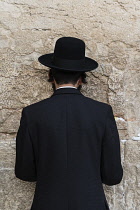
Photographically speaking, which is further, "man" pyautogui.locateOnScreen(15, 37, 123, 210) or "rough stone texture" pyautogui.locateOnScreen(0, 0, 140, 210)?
"rough stone texture" pyautogui.locateOnScreen(0, 0, 140, 210)

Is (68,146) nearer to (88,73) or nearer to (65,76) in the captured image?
(65,76)

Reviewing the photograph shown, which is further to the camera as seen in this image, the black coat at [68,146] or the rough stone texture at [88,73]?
the rough stone texture at [88,73]

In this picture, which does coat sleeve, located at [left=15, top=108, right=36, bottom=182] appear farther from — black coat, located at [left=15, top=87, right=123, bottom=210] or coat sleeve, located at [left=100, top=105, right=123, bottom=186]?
coat sleeve, located at [left=100, top=105, right=123, bottom=186]

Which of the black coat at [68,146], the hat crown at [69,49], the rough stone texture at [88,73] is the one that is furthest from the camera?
the rough stone texture at [88,73]

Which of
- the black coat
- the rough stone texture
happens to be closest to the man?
the black coat

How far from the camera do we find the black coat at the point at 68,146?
7.41 ft

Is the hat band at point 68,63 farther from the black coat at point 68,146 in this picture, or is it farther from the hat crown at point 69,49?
the black coat at point 68,146

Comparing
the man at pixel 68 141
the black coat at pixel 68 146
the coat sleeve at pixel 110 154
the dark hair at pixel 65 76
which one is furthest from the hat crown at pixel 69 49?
the coat sleeve at pixel 110 154

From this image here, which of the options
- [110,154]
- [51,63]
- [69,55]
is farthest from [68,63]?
[110,154]

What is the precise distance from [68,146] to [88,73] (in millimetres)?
868

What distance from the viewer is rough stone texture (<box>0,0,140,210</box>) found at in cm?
287

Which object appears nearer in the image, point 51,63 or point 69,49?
point 69,49

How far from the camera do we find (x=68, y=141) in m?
2.26

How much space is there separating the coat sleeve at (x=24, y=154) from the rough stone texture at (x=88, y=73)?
0.41 meters
